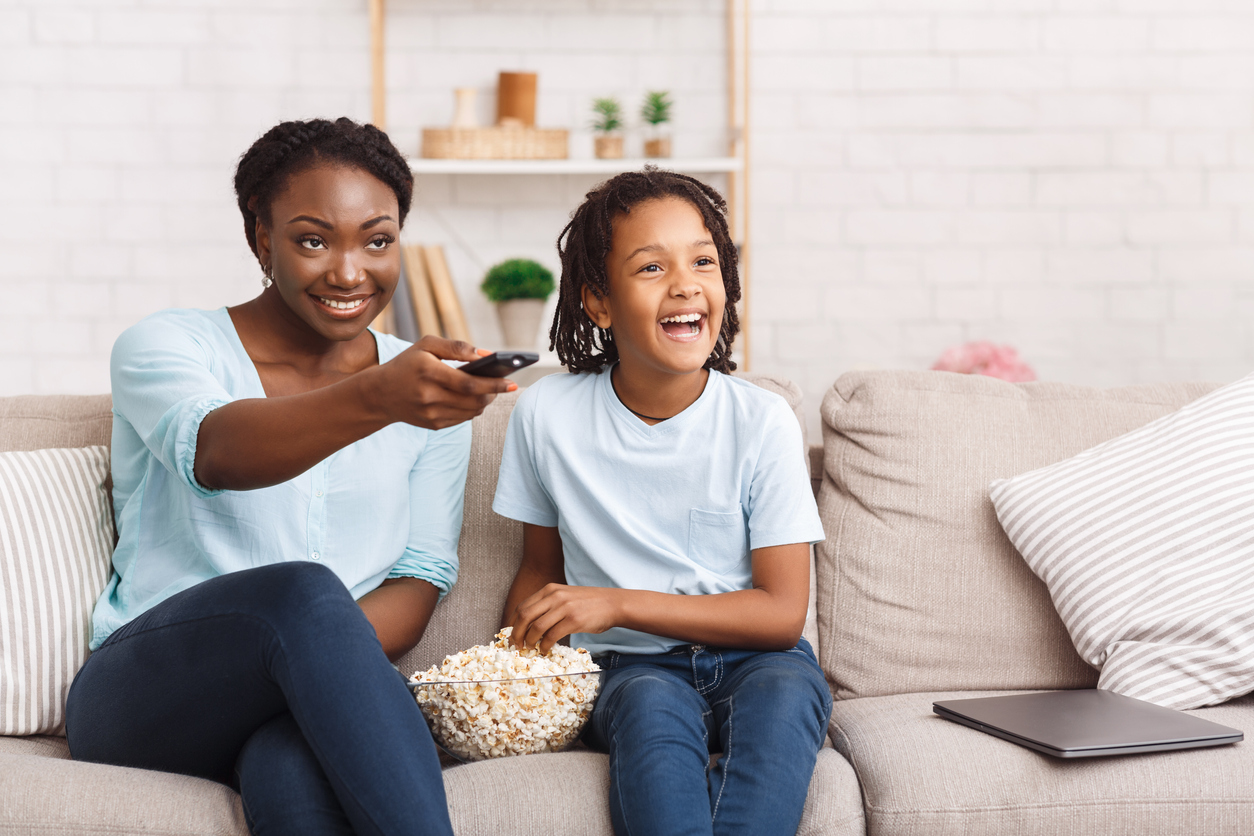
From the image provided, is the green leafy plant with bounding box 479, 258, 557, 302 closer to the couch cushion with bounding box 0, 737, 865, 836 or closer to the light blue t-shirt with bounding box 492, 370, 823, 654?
the light blue t-shirt with bounding box 492, 370, 823, 654

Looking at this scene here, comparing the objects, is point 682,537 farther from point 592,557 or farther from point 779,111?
point 779,111

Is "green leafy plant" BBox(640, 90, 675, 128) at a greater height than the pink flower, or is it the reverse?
"green leafy plant" BBox(640, 90, 675, 128)

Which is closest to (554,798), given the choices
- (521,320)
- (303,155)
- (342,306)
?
(342,306)

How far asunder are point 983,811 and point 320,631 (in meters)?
0.74

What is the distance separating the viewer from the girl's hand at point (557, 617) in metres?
1.19

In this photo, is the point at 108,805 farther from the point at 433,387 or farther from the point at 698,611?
the point at 698,611

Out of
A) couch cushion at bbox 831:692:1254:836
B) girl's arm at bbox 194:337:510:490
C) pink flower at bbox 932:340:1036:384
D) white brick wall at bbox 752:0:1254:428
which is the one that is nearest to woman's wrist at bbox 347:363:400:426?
girl's arm at bbox 194:337:510:490

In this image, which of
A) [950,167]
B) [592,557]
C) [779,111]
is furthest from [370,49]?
[592,557]

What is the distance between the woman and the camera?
0.97 meters

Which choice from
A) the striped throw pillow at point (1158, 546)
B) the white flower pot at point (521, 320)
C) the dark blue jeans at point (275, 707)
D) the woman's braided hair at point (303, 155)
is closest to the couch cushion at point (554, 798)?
the dark blue jeans at point (275, 707)

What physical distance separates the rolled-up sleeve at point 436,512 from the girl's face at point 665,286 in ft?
0.97

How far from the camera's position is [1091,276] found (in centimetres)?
286

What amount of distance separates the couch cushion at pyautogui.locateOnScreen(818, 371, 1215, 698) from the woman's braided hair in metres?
0.80

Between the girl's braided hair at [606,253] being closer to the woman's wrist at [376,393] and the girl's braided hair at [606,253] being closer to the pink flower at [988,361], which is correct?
the woman's wrist at [376,393]
